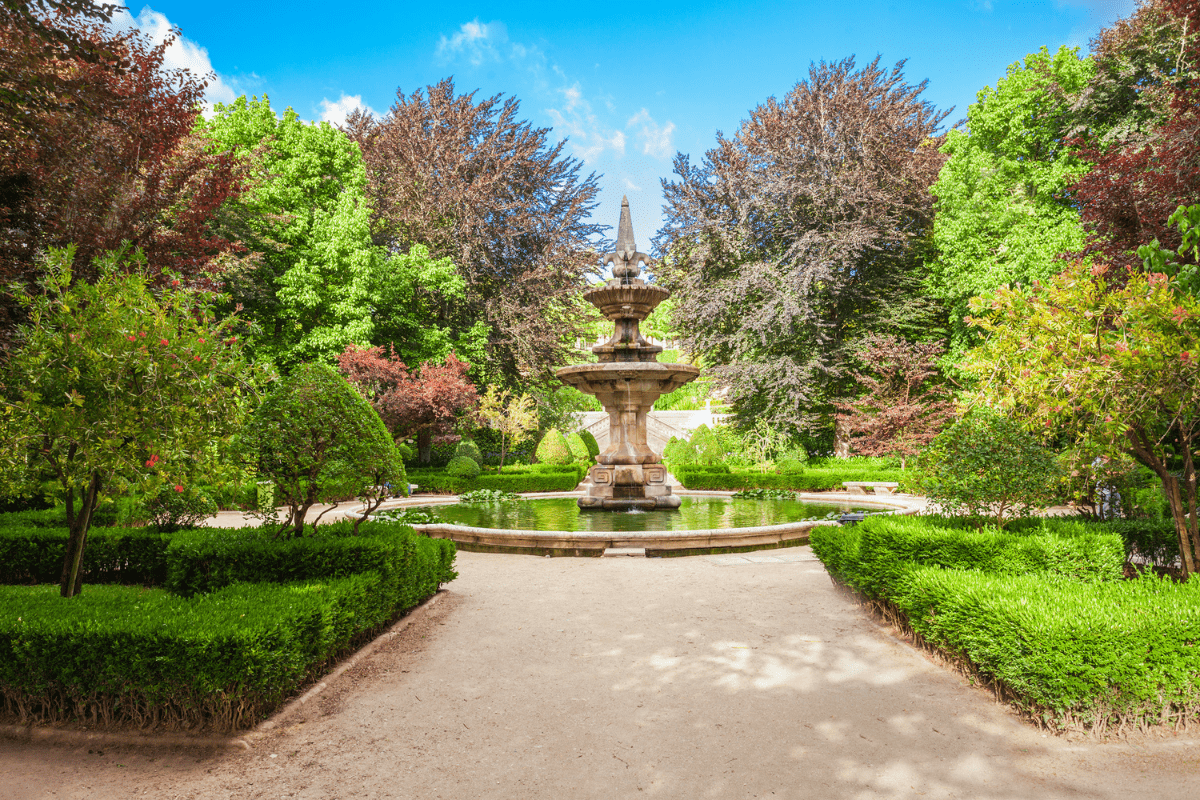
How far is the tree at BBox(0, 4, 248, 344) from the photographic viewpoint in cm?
693

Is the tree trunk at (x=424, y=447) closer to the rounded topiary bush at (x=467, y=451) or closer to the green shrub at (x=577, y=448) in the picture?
the rounded topiary bush at (x=467, y=451)

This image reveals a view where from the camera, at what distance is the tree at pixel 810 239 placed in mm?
23531

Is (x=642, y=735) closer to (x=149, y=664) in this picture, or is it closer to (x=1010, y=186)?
(x=149, y=664)

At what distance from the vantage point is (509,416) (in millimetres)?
24000

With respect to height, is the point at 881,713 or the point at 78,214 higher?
the point at 78,214

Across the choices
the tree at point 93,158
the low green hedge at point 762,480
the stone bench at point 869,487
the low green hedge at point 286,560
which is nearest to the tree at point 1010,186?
the stone bench at point 869,487

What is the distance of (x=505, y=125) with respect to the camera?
2698 centimetres

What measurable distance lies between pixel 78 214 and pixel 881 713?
11.3 m

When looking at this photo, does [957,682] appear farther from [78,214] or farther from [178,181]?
[178,181]

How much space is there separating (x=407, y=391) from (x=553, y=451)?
551cm

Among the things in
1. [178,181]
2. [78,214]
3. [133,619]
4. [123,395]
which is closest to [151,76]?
[178,181]

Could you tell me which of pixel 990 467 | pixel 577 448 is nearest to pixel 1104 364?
pixel 990 467

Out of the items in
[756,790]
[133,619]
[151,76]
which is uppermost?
[151,76]

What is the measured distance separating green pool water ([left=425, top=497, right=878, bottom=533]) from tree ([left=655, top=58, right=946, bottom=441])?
969 centimetres
